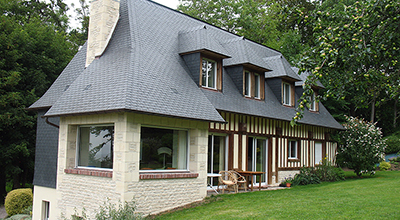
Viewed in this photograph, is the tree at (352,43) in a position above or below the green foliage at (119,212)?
above

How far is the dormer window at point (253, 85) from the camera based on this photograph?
15.8 meters

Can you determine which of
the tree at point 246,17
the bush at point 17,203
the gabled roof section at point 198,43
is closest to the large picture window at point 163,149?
the gabled roof section at point 198,43

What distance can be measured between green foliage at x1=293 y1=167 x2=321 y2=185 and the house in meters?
0.69

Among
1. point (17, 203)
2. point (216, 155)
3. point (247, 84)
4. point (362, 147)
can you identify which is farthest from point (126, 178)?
point (362, 147)

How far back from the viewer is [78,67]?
47.7 ft

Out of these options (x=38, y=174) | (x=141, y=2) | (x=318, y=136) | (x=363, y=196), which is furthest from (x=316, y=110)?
(x=38, y=174)

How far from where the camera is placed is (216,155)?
13789 millimetres

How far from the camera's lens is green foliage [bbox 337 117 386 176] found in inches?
742

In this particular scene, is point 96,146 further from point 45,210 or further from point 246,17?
point 246,17

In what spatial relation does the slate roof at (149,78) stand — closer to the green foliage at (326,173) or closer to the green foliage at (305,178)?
the green foliage at (305,178)

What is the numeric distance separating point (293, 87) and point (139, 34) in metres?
9.38

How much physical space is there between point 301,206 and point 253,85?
705 centimetres

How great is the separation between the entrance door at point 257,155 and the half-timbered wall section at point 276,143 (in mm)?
94

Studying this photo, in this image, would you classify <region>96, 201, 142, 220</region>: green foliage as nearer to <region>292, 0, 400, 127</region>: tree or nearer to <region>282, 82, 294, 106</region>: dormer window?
<region>292, 0, 400, 127</region>: tree
